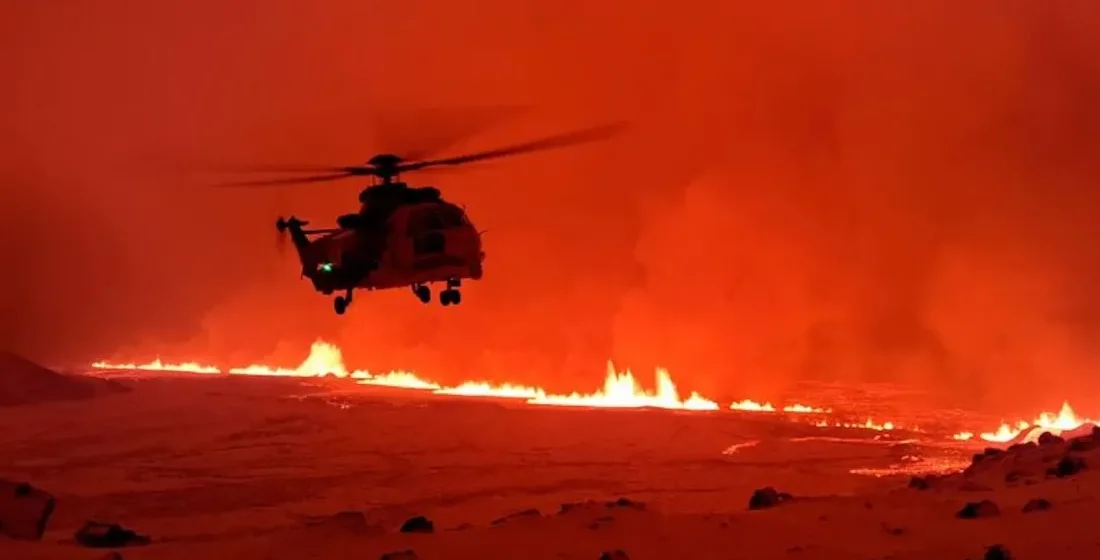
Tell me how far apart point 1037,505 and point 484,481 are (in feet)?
39.9

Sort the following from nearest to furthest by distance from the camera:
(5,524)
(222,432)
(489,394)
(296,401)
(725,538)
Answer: (725,538)
(5,524)
(222,432)
(296,401)
(489,394)

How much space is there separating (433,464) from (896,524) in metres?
14.1

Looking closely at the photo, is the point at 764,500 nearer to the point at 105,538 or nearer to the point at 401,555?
the point at 401,555

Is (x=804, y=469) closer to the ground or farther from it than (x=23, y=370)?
closer to the ground

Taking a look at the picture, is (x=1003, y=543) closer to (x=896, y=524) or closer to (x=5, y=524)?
(x=896, y=524)

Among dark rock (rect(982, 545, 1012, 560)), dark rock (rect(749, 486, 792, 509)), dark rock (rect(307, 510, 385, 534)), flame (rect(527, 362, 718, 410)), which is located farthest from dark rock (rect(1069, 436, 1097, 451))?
flame (rect(527, 362, 718, 410))

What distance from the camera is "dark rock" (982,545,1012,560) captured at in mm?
8570

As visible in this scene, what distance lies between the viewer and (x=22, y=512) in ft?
41.9

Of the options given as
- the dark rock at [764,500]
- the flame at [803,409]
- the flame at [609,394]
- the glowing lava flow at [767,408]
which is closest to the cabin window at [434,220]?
the dark rock at [764,500]

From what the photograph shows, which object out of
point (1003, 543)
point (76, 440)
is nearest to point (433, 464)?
point (76, 440)

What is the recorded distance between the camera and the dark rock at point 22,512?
1258cm

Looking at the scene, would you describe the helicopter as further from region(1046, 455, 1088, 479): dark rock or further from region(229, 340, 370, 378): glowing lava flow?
region(229, 340, 370, 378): glowing lava flow

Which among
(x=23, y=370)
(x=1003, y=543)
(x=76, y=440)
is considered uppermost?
(x=23, y=370)

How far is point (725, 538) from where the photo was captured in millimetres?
10594
